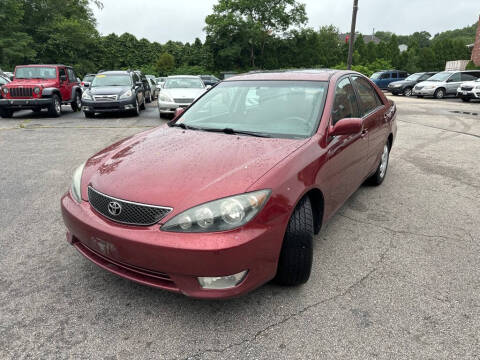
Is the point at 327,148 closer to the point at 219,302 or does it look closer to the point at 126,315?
the point at 219,302

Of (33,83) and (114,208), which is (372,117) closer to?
(114,208)

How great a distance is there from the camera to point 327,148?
9.24ft

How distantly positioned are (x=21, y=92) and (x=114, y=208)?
12270mm

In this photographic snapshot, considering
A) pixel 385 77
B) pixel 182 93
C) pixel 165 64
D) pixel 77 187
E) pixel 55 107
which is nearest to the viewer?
pixel 77 187

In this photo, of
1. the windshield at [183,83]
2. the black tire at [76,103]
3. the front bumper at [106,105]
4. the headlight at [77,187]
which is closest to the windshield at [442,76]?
the windshield at [183,83]

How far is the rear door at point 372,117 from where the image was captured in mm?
3855

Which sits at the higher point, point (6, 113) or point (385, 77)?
point (385, 77)

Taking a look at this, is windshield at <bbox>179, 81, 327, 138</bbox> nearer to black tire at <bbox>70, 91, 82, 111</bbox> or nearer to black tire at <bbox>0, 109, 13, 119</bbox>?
black tire at <bbox>0, 109, 13, 119</bbox>

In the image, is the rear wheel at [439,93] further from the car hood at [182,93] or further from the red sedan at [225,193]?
the red sedan at [225,193]

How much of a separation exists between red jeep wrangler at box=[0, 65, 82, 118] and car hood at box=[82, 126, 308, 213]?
10975 mm

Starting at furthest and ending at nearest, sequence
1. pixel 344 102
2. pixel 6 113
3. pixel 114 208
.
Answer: pixel 6 113, pixel 344 102, pixel 114 208

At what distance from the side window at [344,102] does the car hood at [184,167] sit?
0.63 meters

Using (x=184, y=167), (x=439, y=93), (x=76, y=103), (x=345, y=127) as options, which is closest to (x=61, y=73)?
(x=76, y=103)

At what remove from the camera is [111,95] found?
39.2ft
